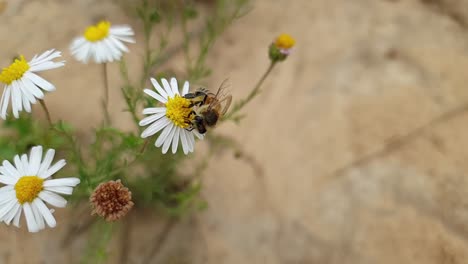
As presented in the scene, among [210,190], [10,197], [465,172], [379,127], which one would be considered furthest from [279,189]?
[10,197]

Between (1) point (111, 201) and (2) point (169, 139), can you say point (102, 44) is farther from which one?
→ (1) point (111, 201)

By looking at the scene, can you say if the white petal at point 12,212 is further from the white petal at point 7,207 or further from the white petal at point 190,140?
the white petal at point 190,140

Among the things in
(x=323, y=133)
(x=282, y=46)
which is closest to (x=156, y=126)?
(x=282, y=46)

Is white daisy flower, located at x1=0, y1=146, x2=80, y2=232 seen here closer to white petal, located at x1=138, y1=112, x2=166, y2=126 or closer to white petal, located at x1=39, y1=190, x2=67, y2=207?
white petal, located at x1=39, y1=190, x2=67, y2=207

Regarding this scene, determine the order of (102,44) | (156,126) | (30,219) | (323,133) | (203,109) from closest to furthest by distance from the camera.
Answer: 1. (30,219)
2. (156,126)
3. (203,109)
4. (102,44)
5. (323,133)

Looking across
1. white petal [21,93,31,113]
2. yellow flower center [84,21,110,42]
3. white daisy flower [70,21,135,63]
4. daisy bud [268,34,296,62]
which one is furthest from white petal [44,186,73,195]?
daisy bud [268,34,296,62]

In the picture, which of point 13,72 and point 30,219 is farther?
point 13,72
